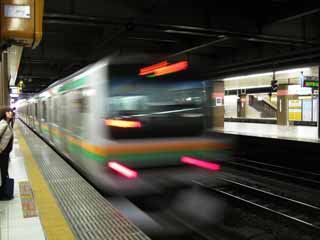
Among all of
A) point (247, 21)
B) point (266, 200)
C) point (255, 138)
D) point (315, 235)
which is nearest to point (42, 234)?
point (315, 235)

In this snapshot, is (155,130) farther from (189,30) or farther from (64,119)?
(189,30)

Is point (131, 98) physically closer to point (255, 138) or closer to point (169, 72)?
point (169, 72)

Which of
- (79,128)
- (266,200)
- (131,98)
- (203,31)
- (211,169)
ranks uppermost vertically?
(203,31)

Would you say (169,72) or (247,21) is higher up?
(247,21)

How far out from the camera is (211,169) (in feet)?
20.1

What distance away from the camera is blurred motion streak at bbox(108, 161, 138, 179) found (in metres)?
5.40

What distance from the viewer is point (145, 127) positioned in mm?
5555

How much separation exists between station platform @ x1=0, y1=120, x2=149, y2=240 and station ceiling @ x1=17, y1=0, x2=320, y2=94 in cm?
249

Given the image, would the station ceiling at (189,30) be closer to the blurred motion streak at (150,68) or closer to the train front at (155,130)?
the blurred motion streak at (150,68)

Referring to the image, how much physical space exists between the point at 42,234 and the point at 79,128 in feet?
12.1

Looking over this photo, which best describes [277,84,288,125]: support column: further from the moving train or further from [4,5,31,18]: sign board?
[4,5,31,18]: sign board

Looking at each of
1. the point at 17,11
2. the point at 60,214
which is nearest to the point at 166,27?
the point at 60,214

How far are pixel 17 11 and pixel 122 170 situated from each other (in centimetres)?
330

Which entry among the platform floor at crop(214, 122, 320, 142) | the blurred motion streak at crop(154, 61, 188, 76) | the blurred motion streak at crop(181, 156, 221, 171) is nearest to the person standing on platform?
the blurred motion streak at crop(154, 61, 188, 76)
